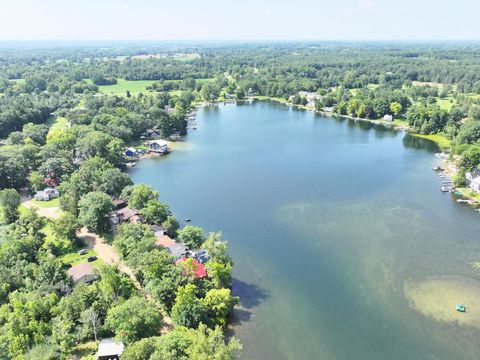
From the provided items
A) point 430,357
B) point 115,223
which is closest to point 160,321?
point 115,223

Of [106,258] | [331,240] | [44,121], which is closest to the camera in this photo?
[106,258]

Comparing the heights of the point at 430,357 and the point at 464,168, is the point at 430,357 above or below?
below

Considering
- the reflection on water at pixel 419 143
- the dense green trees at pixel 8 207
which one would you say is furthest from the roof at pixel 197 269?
the reflection on water at pixel 419 143

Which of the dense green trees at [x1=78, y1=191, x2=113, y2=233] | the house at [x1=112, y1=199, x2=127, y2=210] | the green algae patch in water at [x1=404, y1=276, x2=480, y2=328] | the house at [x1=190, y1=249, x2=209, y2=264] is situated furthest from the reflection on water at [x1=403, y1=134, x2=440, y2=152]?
the dense green trees at [x1=78, y1=191, x2=113, y2=233]

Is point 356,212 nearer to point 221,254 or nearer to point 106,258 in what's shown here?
point 221,254

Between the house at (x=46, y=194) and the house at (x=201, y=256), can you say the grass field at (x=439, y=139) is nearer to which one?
the house at (x=201, y=256)
